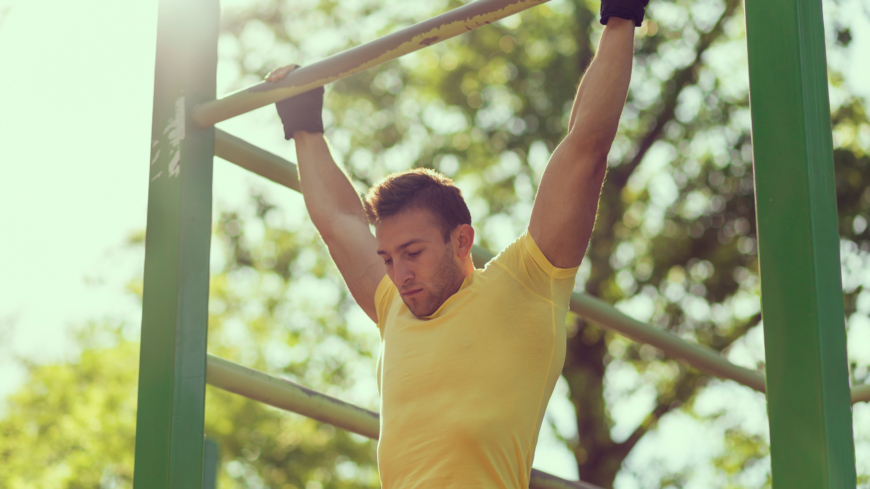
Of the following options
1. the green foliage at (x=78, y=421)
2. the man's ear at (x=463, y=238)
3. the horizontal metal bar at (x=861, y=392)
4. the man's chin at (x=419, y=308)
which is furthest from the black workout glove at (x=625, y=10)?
the green foliage at (x=78, y=421)

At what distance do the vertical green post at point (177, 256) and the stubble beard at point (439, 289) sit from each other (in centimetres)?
42

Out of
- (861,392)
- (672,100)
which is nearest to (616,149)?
(672,100)

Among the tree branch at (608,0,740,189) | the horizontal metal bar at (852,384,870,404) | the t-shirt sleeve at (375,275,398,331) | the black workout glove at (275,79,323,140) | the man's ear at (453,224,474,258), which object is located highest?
the tree branch at (608,0,740,189)

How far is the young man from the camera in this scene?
1.42 meters

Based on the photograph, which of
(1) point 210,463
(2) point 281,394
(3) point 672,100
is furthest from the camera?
(3) point 672,100

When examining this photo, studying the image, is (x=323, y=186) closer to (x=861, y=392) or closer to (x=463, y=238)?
(x=463, y=238)

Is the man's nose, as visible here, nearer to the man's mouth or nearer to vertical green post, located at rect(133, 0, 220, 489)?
the man's mouth

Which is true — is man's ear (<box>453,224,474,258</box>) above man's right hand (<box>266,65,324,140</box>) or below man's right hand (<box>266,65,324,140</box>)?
below

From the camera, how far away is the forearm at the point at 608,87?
Result: 4.66 feet

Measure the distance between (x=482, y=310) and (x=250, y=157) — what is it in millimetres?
584

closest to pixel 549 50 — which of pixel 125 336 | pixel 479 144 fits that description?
pixel 479 144

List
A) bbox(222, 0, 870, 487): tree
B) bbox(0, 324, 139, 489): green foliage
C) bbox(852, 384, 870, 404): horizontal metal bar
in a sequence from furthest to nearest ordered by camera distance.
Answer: bbox(0, 324, 139, 489): green foliage → bbox(222, 0, 870, 487): tree → bbox(852, 384, 870, 404): horizontal metal bar

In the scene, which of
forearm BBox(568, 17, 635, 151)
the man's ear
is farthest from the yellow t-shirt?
forearm BBox(568, 17, 635, 151)

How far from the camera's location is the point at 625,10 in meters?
1.41
